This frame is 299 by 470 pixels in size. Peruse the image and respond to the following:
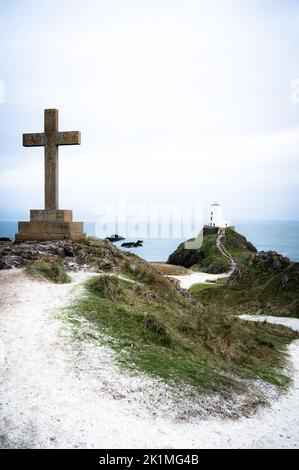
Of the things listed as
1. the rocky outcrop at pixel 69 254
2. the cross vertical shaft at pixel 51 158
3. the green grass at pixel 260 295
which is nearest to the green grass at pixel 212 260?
the green grass at pixel 260 295

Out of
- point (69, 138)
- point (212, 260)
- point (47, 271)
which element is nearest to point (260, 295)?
point (69, 138)

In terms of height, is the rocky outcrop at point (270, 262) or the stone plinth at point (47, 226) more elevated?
the stone plinth at point (47, 226)

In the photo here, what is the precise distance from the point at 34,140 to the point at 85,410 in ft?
52.2

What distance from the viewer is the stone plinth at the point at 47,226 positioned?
2045 cm

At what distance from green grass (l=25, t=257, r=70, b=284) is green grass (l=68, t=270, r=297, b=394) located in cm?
119

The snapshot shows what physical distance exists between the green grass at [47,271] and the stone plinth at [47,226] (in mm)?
3536

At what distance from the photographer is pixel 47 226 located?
20.5 metres

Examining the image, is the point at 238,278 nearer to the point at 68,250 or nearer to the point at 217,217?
the point at 68,250

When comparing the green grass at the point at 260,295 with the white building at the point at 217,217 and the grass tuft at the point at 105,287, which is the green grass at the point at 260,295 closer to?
the grass tuft at the point at 105,287

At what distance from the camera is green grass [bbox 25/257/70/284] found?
Answer: 50.9 ft

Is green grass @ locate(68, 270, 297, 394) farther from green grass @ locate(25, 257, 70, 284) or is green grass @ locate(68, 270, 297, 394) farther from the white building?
the white building

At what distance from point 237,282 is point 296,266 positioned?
506 cm
